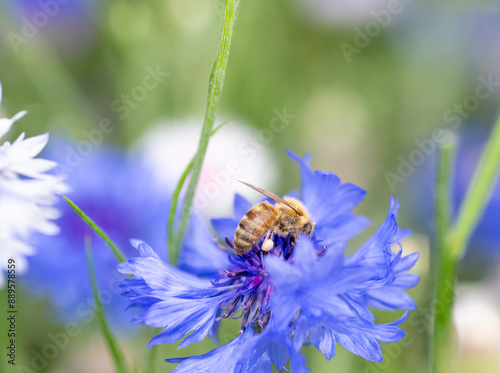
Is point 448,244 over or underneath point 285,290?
over

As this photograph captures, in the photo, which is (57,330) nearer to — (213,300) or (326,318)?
(213,300)

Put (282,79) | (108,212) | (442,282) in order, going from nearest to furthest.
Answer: (442,282) < (108,212) < (282,79)

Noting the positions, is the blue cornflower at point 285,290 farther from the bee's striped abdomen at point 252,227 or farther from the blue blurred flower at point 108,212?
the blue blurred flower at point 108,212

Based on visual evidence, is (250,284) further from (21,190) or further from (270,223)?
(21,190)

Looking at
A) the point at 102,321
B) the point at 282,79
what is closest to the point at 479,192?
the point at 102,321

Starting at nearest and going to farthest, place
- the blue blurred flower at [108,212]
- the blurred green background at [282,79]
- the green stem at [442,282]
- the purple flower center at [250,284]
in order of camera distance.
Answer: the purple flower center at [250,284], the green stem at [442,282], the blue blurred flower at [108,212], the blurred green background at [282,79]

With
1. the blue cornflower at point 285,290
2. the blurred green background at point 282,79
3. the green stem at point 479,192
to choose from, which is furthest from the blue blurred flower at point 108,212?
the green stem at point 479,192
